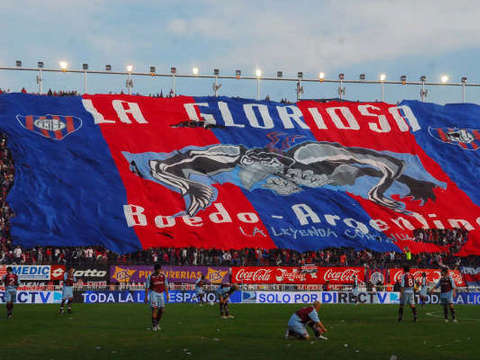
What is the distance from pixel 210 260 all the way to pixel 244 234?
383 centimetres

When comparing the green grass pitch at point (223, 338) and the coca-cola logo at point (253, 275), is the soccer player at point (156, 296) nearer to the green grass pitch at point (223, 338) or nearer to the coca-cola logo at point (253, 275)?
the green grass pitch at point (223, 338)

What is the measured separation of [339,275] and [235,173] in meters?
14.8

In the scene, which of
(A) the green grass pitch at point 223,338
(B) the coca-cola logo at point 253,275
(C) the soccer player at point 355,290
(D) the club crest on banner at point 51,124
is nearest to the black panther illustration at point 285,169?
(D) the club crest on banner at point 51,124

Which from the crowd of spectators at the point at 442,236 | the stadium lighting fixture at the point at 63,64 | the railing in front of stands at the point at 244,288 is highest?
the stadium lighting fixture at the point at 63,64

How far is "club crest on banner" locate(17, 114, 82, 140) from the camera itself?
62.0 meters

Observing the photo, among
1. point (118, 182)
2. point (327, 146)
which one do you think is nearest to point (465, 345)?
point (118, 182)

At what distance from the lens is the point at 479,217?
204 feet

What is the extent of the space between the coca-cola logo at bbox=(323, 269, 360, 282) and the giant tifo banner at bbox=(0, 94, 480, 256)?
16.4 ft

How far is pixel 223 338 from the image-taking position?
2173 cm

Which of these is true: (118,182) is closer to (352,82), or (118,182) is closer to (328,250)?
(328,250)

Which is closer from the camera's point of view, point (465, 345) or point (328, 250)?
point (465, 345)

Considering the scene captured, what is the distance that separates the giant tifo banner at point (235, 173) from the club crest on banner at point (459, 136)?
15cm

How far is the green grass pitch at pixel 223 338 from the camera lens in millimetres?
17641

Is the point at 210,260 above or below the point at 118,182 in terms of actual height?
below
